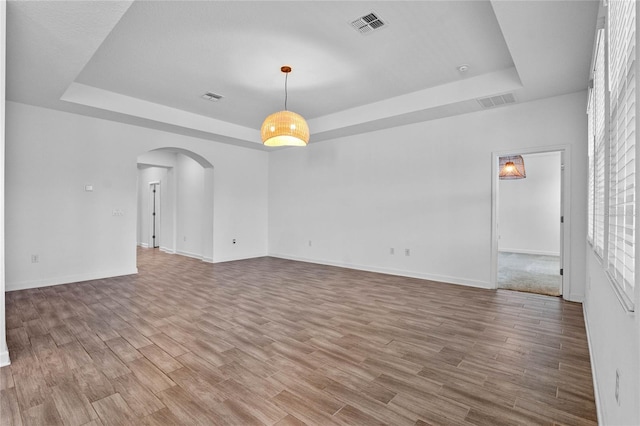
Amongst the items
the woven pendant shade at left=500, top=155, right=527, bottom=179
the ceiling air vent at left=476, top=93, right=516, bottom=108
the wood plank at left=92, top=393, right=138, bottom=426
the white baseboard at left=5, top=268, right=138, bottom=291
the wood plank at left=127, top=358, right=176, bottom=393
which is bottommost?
the wood plank at left=127, top=358, right=176, bottom=393

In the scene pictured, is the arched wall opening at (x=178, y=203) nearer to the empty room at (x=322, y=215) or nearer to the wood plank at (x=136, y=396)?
the empty room at (x=322, y=215)

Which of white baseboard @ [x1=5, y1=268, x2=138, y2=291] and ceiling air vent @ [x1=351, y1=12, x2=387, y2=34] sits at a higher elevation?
ceiling air vent @ [x1=351, y1=12, x2=387, y2=34]

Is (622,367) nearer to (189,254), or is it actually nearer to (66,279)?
(66,279)

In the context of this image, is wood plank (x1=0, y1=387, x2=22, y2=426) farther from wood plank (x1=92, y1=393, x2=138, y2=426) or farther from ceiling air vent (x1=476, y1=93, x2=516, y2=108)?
ceiling air vent (x1=476, y1=93, x2=516, y2=108)

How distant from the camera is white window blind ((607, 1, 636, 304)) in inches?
42.4

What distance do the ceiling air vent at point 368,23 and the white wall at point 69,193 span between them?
186 inches

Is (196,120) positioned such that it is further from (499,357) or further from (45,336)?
(499,357)

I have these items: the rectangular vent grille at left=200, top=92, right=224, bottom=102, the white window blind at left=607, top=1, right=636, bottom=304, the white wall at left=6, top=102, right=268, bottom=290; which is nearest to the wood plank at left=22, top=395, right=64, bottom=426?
the white window blind at left=607, top=1, right=636, bottom=304

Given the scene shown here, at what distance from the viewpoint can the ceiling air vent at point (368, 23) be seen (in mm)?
3116

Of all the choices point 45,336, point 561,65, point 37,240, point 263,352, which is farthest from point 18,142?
point 561,65

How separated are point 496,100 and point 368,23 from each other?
251cm

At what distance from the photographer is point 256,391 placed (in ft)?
6.90

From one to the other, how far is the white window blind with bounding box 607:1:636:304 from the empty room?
21 mm

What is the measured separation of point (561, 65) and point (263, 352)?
4.39 m
